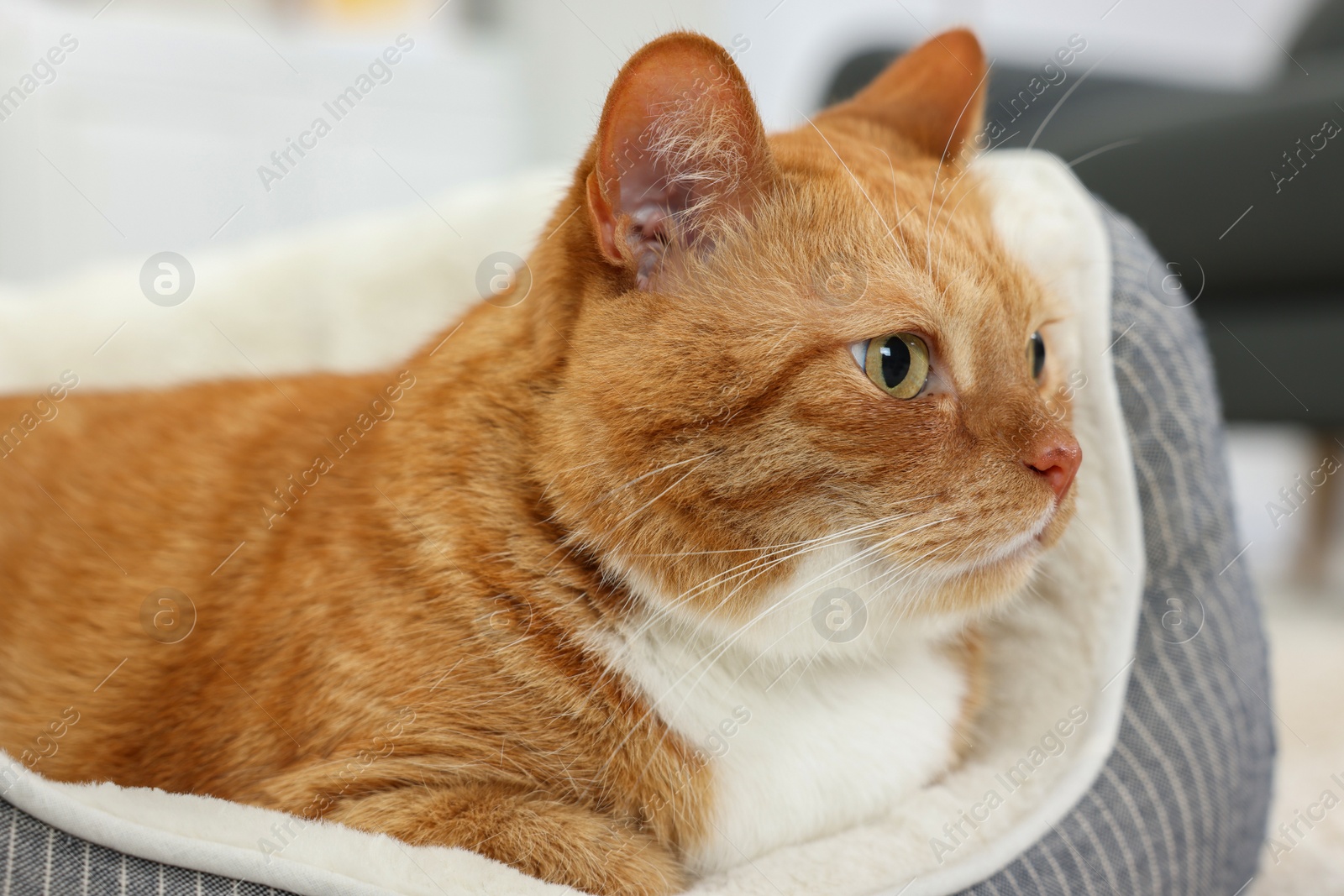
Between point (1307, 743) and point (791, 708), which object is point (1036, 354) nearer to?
point (791, 708)

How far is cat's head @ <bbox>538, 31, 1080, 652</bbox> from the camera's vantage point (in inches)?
37.9

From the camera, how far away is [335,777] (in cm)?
98

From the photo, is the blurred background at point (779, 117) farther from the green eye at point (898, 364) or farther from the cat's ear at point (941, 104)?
the green eye at point (898, 364)

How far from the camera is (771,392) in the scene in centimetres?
97

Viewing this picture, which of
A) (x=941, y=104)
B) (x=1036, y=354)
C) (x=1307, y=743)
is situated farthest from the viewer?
(x=1307, y=743)

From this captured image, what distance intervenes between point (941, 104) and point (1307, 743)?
132 centimetres

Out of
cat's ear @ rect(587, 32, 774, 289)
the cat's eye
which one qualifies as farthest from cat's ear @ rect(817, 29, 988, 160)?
cat's ear @ rect(587, 32, 774, 289)

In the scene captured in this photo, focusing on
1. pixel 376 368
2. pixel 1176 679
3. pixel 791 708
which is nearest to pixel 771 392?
pixel 791 708

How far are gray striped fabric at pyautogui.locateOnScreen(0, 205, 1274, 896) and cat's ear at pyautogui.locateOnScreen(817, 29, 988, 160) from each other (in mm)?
285

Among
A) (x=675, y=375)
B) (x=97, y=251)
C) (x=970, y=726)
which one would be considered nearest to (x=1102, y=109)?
(x=970, y=726)

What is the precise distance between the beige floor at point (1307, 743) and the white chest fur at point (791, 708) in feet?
2.14

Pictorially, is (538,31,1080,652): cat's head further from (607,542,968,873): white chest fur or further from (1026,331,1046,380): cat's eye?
(1026,331,1046,380): cat's eye

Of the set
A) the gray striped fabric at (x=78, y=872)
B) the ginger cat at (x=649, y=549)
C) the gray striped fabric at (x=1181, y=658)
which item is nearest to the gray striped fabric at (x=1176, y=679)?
the gray striped fabric at (x=1181, y=658)

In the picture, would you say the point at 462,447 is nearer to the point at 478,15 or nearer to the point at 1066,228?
the point at 1066,228
